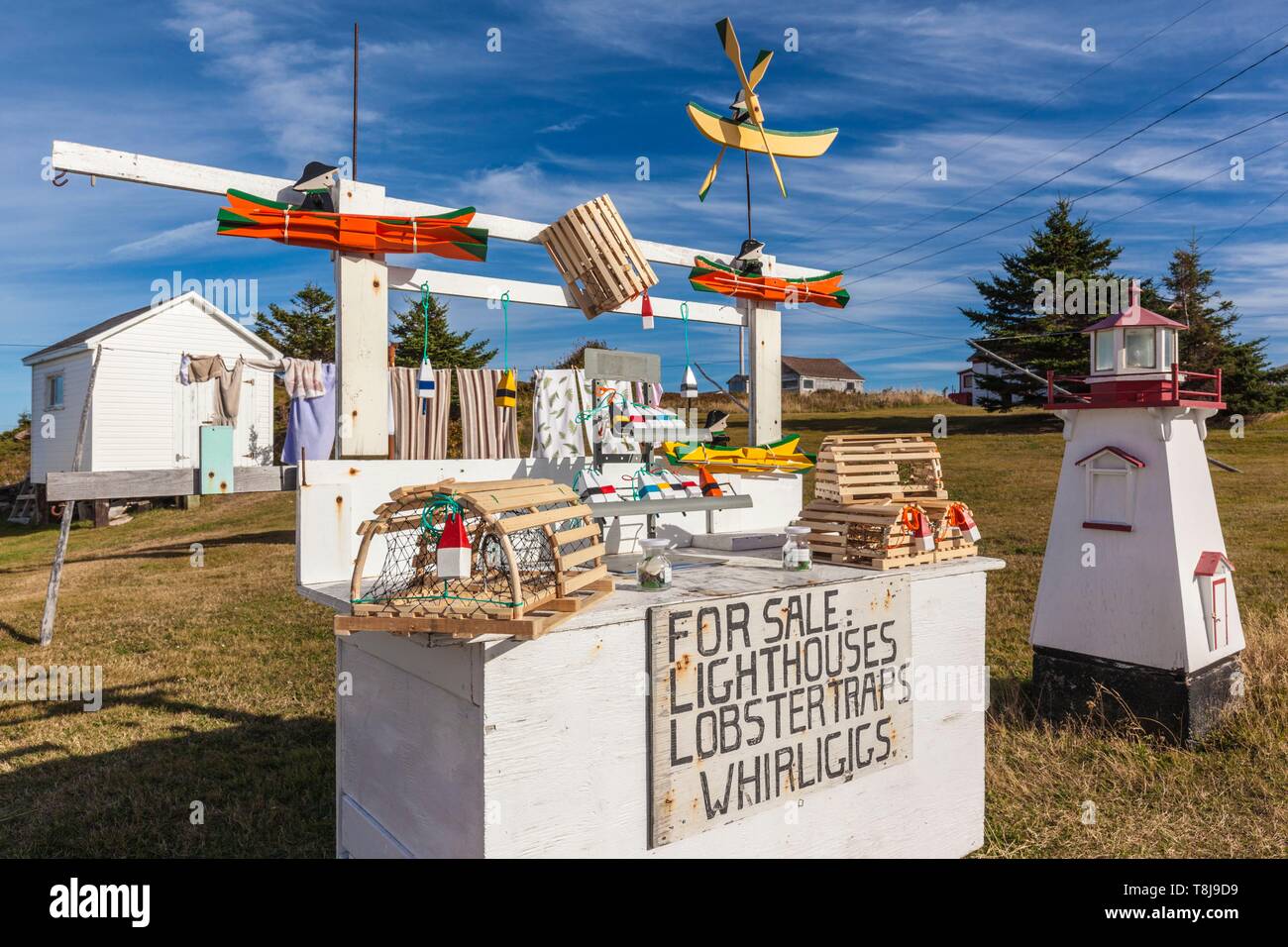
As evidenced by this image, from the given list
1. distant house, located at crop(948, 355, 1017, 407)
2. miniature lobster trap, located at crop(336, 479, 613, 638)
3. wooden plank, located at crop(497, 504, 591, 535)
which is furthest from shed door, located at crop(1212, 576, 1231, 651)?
distant house, located at crop(948, 355, 1017, 407)

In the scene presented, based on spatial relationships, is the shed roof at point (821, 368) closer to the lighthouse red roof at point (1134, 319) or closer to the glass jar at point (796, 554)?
the lighthouse red roof at point (1134, 319)

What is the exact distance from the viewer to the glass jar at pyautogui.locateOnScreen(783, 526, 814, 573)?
439 centimetres

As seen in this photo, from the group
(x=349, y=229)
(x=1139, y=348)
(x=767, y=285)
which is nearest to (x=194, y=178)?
(x=349, y=229)

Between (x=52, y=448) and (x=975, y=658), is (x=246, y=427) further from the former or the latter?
(x=975, y=658)

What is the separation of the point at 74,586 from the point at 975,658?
49.9 ft

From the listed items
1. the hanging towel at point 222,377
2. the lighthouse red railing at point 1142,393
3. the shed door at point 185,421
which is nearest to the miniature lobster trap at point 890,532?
the lighthouse red railing at point 1142,393

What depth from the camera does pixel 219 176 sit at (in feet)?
13.4

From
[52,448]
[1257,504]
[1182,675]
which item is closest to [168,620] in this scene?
[1182,675]

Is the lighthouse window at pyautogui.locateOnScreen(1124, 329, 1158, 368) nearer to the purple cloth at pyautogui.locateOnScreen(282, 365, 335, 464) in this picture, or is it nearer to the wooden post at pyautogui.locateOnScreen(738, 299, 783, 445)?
the wooden post at pyautogui.locateOnScreen(738, 299, 783, 445)

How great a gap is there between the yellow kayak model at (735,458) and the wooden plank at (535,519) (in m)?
2.47

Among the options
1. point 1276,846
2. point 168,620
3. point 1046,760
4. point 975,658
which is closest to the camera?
point 975,658

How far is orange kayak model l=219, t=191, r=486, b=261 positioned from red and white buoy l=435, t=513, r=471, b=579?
6.90ft

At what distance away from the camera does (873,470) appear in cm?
516

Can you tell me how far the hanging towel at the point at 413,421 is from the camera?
4855 mm
